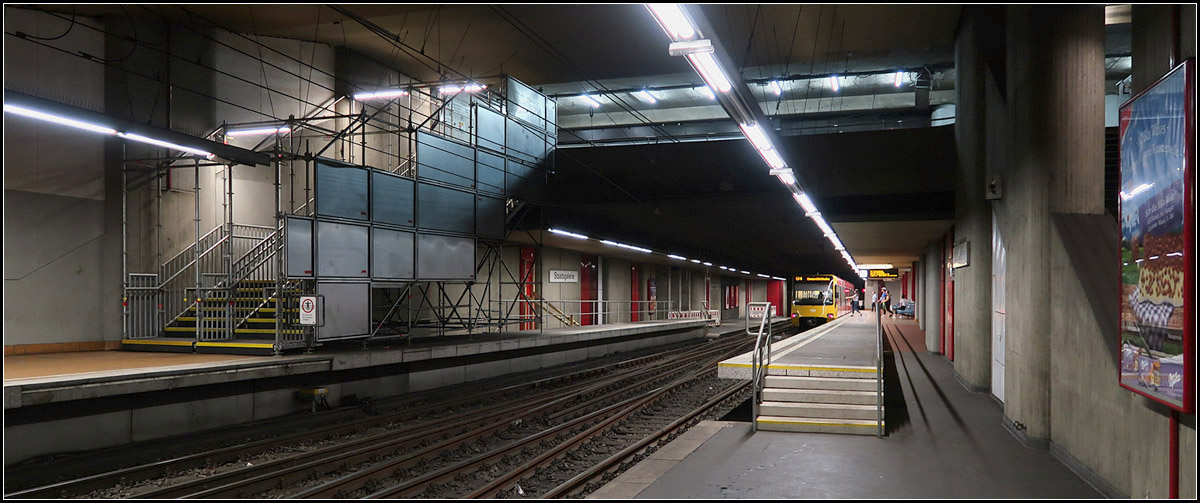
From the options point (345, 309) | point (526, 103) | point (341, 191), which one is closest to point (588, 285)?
point (526, 103)

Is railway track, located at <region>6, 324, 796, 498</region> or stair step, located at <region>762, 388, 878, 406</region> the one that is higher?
stair step, located at <region>762, 388, 878, 406</region>

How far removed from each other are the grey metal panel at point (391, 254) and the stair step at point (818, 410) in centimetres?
826

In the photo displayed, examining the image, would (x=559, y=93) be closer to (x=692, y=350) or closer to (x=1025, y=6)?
(x=692, y=350)

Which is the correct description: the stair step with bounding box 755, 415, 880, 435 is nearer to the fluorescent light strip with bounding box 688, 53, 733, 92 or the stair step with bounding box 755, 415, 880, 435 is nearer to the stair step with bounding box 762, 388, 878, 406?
the stair step with bounding box 762, 388, 878, 406

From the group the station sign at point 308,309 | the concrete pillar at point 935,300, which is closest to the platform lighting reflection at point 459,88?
the station sign at point 308,309

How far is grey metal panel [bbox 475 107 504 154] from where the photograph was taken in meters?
17.7

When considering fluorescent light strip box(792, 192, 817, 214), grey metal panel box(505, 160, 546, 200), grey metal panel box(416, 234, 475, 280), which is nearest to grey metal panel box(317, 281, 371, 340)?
grey metal panel box(416, 234, 475, 280)

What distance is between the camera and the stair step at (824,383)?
378 inches

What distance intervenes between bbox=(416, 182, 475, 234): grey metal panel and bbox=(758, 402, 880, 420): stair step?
29.5ft

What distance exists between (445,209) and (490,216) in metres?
1.87

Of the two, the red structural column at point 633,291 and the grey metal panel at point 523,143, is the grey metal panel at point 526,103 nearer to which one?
the grey metal panel at point 523,143

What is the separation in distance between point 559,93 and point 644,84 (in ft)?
11.3

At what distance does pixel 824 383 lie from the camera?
384 inches

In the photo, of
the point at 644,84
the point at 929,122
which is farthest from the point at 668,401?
the point at 929,122
